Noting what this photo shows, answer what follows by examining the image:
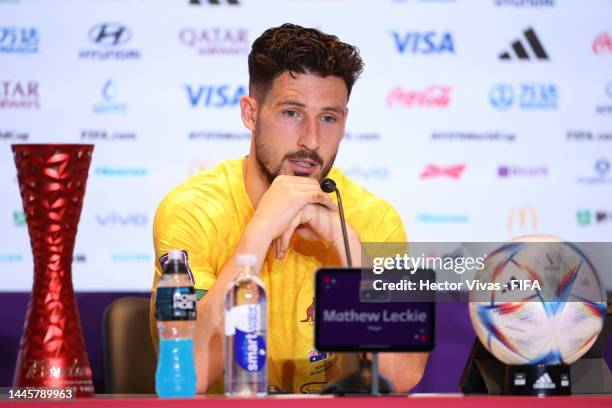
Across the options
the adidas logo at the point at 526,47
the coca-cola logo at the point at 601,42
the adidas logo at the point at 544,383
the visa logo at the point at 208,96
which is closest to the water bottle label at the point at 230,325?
the adidas logo at the point at 544,383

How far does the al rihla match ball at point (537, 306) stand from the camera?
1773 mm

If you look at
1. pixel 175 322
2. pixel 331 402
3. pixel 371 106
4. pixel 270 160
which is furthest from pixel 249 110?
pixel 331 402

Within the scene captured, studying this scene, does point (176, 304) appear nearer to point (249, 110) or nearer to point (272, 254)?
point (272, 254)

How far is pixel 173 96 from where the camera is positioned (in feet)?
11.6

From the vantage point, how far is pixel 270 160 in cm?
250

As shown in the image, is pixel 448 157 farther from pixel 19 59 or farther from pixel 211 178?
pixel 19 59

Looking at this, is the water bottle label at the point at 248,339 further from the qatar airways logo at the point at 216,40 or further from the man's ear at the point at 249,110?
the qatar airways logo at the point at 216,40

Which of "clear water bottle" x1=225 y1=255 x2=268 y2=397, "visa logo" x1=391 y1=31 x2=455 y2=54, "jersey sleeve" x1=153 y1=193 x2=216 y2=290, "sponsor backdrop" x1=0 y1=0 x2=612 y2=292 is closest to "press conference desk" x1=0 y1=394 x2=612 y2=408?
"clear water bottle" x1=225 y1=255 x2=268 y2=397

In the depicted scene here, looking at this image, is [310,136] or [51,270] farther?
[310,136]

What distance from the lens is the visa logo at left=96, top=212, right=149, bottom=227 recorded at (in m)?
3.50

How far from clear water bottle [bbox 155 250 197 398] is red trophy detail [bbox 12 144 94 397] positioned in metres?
0.14

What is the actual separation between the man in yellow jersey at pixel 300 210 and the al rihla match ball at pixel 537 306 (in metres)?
0.50

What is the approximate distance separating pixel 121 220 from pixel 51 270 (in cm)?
180

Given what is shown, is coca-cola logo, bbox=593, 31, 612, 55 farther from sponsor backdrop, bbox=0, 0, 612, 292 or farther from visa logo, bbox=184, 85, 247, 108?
visa logo, bbox=184, 85, 247, 108
